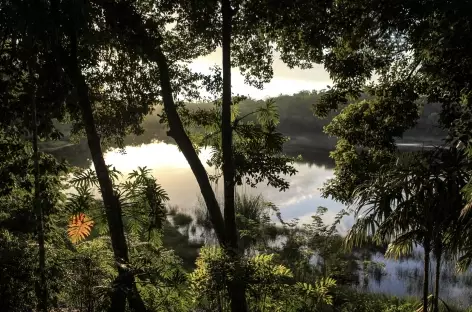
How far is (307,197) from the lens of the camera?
23.4 meters

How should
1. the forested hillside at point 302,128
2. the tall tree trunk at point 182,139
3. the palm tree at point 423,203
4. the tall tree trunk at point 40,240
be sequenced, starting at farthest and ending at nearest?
the forested hillside at point 302,128 < the tall tree trunk at point 182,139 < the tall tree trunk at point 40,240 < the palm tree at point 423,203

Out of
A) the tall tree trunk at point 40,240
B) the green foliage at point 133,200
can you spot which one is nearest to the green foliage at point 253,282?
the green foliage at point 133,200

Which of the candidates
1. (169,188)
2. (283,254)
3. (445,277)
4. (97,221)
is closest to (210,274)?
(97,221)

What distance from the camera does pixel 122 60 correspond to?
23.3 feet

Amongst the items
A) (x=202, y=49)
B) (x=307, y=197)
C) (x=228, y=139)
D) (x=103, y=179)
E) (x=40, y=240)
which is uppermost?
(x=202, y=49)

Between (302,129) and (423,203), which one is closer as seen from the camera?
(423,203)

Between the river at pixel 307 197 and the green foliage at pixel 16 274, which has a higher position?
the green foliage at pixel 16 274

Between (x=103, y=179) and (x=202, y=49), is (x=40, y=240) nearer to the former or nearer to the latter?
(x=103, y=179)

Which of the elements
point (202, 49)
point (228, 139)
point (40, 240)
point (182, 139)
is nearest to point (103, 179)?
point (40, 240)

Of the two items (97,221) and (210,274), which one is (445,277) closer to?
(210,274)

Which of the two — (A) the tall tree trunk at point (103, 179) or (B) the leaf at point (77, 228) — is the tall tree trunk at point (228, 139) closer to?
(A) the tall tree trunk at point (103, 179)

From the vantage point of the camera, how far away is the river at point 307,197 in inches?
510

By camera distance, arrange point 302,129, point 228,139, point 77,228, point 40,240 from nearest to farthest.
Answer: point 40,240 < point 77,228 < point 228,139 < point 302,129

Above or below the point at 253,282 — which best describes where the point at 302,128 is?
above
